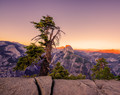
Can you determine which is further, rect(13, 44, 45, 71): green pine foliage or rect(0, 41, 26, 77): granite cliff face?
rect(0, 41, 26, 77): granite cliff face

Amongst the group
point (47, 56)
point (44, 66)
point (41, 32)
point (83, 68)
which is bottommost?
point (83, 68)

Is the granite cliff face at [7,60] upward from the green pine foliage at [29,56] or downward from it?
downward

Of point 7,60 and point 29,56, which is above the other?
point 29,56

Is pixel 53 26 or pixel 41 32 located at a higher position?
pixel 53 26

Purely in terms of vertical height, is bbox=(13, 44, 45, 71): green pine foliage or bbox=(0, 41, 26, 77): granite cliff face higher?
bbox=(13, 44, 45, 71): green pine foliage

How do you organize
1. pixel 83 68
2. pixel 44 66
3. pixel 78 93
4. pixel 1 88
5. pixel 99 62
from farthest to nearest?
1. pixel 83 68
2. pixel 99 62
3. pixel 44 66
4. pixel 78 93
5. pixel 1 88

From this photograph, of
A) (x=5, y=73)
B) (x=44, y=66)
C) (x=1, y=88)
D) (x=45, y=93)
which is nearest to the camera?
(x=1, y=88)

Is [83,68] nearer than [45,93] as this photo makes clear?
No

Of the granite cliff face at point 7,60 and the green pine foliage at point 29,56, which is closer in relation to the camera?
the green pine foliage at point 29,56

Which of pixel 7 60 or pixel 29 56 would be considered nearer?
pixel 29 56

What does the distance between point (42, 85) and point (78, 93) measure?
82.7 inches

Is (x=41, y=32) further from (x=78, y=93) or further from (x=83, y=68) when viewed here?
(x=83, y=68)

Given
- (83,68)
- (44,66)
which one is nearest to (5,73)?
(44,66)

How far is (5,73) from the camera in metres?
118
